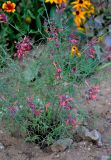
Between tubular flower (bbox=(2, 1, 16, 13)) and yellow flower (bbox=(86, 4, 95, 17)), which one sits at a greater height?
tubular flower (bbox=(2, 1, 16, 13))

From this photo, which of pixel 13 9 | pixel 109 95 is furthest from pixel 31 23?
pixel 109 95

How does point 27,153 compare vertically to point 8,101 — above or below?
below

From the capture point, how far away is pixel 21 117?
2.70 m

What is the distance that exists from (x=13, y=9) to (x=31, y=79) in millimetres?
902

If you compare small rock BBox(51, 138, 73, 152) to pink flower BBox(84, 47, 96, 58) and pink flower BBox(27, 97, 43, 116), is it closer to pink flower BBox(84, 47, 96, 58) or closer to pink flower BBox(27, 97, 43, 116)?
pink flower BBox(27, 97, 43, 116)

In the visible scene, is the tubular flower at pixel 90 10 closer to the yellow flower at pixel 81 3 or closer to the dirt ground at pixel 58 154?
the yellow flower at pixel 81 3

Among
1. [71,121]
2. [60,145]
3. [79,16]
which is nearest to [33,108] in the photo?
[71,121]

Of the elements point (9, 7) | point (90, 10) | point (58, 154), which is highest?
point (9, 7)

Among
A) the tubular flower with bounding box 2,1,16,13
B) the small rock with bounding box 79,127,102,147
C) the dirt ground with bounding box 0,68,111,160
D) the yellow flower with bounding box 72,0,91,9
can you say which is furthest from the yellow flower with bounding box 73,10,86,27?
the small rock with bounding box 79,127,102,147

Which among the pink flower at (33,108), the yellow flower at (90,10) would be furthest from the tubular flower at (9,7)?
the pink flower at (33,108)

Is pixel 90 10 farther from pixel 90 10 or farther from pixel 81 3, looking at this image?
pixel 81 3

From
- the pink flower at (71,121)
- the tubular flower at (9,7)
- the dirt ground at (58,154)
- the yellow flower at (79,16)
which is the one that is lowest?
the dirt ground at (58,154)

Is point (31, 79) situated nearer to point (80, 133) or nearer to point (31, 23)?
point (80, 133)

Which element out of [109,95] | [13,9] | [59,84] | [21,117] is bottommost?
[109,95]
